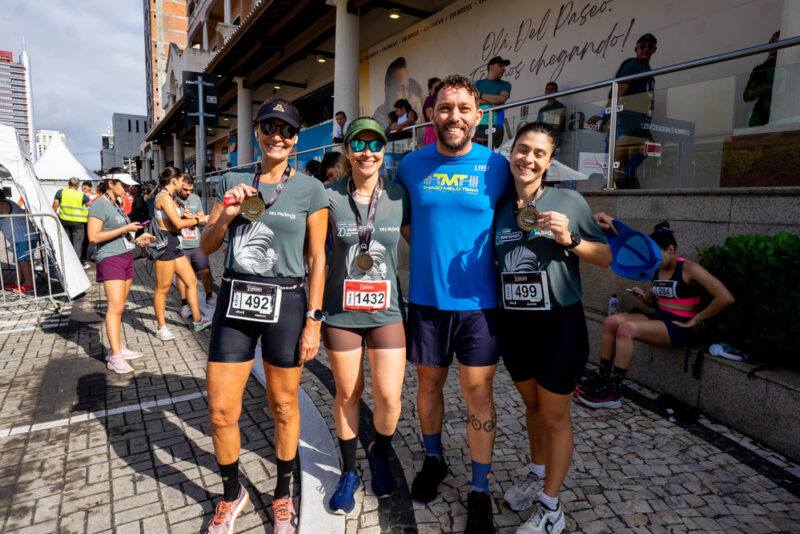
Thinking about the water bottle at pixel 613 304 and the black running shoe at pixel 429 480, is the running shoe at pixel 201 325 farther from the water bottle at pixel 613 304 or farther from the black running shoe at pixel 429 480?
the water bottle at pixel 613 304

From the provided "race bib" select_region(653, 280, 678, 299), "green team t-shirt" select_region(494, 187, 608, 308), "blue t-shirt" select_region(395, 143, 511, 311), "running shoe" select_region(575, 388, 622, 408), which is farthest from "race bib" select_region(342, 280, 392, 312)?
"race bib" select_region(653, 280, 678, 299)

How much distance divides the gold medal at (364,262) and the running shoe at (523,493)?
1583mm

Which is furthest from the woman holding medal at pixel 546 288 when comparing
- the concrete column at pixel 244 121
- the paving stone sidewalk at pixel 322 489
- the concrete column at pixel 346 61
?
the concrete column at pixel 244 121

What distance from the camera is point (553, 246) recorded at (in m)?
2.33

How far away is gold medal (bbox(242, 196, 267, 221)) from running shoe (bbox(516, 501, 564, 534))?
6.99 feet

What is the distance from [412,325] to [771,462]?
107 inches

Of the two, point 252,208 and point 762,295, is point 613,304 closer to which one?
point 762,295

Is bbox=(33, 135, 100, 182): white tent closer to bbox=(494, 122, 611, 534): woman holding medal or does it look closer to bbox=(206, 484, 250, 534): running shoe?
bbox=(206, 484, 250, 534): running shoe

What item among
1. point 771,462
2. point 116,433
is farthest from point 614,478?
point 116,433

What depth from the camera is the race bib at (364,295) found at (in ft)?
8.01

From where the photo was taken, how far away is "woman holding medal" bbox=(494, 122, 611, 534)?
7.55 ft

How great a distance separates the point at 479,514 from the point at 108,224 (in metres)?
4.51

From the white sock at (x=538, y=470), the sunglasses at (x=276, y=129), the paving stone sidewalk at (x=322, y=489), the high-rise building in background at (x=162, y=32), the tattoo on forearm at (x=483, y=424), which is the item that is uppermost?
the high-rise building in background at (x=162, y=32)

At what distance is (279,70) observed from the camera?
57.8 feet
